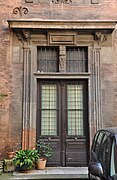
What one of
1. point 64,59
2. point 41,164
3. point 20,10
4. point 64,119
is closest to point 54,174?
point 41,164

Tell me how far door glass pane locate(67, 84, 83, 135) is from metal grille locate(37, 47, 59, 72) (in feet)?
3.18

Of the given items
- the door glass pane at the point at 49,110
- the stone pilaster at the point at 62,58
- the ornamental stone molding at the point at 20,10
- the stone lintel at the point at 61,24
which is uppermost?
the ornamental stone molding at the point at 20,10

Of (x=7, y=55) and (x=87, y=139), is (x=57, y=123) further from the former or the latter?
(x=7, y=55)

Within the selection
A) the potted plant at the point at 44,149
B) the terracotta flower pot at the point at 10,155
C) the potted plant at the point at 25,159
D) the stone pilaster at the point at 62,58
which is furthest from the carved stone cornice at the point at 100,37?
the terracotta flower pot at the point at 10,155

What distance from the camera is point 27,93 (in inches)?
368

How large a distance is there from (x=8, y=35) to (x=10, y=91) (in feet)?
6.74

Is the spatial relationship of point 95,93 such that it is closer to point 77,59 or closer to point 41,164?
point 77,59

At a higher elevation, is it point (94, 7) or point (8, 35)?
point (94, 7)

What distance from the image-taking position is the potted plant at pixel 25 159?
8258mm

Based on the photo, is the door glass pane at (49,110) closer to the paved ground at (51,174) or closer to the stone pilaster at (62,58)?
the stone pilaster at (62,58)

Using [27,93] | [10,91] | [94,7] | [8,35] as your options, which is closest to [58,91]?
[27,93]

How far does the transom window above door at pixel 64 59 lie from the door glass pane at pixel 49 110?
743 millimetres

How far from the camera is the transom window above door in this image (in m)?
9.70

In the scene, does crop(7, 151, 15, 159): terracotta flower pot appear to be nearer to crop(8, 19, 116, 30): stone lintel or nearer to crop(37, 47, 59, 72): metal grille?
crop(37, 47, 59, 72): metal grille
